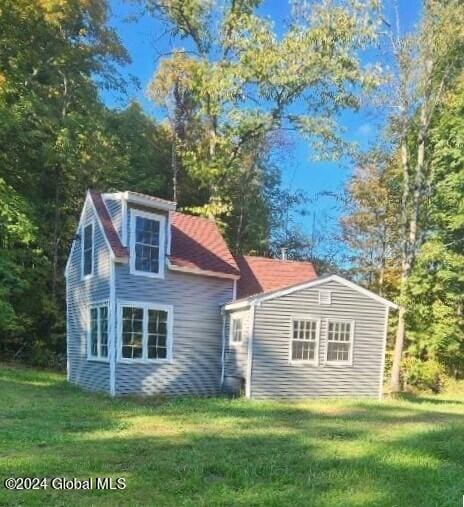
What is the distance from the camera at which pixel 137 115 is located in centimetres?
2983

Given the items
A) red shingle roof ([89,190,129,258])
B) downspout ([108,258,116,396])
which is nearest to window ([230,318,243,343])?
downspout ([108,258,116,396])

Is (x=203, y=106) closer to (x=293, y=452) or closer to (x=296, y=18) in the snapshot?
(x=296, y=18)

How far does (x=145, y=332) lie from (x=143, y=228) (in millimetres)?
2903

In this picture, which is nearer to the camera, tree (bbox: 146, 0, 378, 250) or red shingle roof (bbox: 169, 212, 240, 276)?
red shingle roof (bbox: 169, 212, 240, 276)

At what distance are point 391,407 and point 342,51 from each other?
51.8ft

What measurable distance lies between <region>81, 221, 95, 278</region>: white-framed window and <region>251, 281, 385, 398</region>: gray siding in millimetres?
5259

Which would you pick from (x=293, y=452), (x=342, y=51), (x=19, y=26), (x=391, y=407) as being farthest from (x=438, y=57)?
(x=293, y=452)

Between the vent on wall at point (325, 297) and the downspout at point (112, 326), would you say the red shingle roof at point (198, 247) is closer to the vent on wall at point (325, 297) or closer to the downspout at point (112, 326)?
the downspout at point (112, 326)

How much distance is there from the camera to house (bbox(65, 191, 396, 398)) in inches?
605

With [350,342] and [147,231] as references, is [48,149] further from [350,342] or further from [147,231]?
[350,342]

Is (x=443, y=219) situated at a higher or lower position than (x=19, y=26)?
lower

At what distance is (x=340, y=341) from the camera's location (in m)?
16.7

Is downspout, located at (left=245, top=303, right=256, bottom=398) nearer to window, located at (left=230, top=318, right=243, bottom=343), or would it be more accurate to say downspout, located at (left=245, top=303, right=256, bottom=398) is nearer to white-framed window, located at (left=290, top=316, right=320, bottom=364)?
window, located at (left=230, top=318, right=243, bottom=343)

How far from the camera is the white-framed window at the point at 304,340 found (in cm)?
1609
